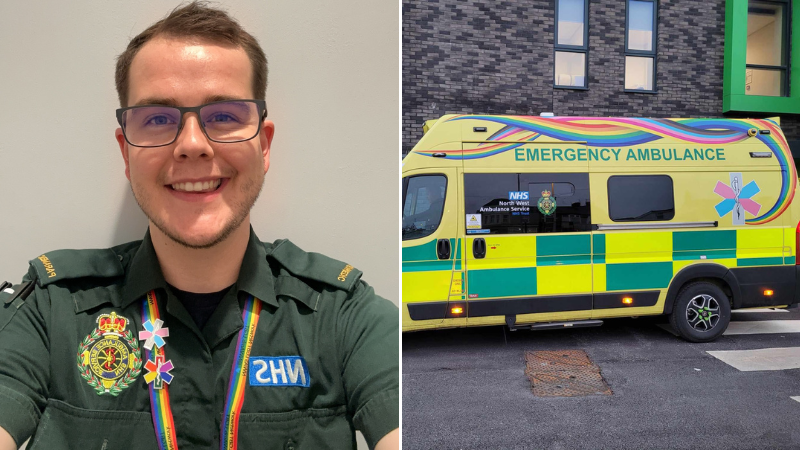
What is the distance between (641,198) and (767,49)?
820 mm

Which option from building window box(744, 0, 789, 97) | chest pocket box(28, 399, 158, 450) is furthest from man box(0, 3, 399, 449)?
building window box(744, 0, 789, 97)

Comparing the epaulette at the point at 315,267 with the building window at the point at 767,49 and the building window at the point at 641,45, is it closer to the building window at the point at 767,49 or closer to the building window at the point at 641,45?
the building window at the point at 641,45

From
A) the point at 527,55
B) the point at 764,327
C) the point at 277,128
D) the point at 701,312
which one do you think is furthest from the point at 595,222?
the point at 277,128

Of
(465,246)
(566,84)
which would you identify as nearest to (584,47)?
(566,84)

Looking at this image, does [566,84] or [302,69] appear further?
[566,84]

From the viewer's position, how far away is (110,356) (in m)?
0.61

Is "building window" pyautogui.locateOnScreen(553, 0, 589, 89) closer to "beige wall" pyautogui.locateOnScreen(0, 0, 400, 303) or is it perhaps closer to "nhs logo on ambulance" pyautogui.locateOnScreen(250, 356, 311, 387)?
"beige wall" pyautogui.locateOnScreen(0, 0, 400, 303)

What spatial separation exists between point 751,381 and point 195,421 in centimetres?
217

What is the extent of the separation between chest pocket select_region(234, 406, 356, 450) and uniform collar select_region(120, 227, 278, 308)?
15 cm

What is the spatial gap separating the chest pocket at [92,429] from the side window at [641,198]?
230 centimetres

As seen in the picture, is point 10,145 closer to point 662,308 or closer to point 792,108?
point 792,108

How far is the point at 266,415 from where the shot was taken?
24.8 inches

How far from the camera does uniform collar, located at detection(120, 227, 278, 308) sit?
2.02 ft

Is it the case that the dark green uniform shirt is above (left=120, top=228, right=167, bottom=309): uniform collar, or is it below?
below
